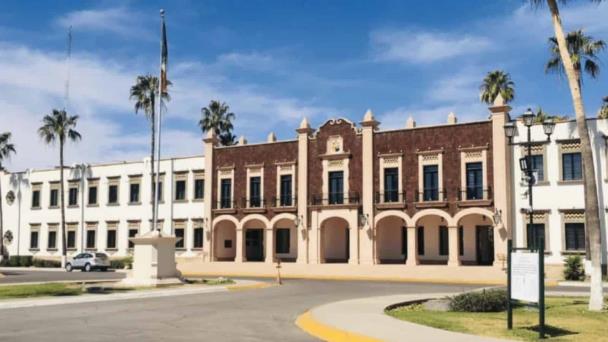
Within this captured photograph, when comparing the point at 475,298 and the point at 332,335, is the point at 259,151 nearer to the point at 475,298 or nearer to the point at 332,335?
the point at 475,298

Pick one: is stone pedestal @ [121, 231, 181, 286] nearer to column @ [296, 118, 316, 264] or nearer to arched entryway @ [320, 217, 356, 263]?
column @ [296, 118, 316, 264]

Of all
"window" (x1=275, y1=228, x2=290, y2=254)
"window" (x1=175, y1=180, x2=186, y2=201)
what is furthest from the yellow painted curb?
"window" (x1=175, y1=180, x2=186, y2=201)

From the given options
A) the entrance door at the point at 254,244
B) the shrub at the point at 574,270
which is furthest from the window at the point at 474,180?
the entrance door at the point at 254,244

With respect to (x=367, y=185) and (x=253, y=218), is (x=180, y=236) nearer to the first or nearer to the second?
(x=253, y=218)

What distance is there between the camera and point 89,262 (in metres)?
48.4

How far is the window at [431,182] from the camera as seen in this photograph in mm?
41938

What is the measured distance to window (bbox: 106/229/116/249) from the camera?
184ft

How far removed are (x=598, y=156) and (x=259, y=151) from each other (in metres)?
23.2

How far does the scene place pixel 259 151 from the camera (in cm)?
4934

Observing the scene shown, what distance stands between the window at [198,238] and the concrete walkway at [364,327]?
35.5 metres

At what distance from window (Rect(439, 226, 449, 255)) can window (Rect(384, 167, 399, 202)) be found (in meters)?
3.72

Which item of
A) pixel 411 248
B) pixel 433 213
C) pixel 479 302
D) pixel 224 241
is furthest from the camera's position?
pixel 224 241

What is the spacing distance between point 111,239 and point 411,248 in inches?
1077

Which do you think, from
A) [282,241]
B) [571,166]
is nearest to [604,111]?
[571,166]
